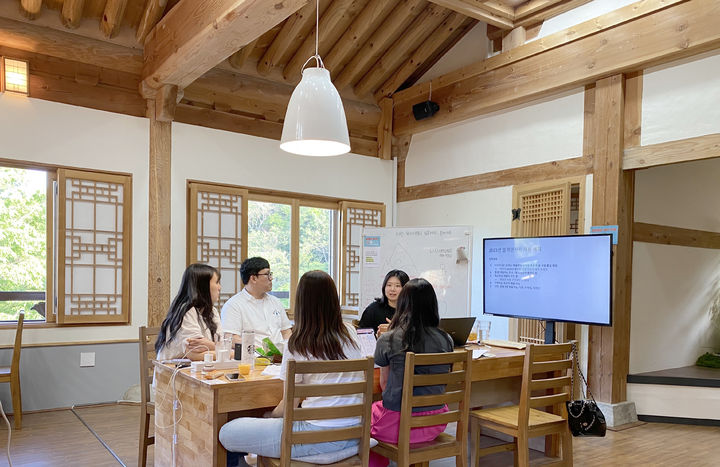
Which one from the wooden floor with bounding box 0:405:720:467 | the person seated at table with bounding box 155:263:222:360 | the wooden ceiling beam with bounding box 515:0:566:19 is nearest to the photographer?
the person seated at table with bounding box 155:263:222:360

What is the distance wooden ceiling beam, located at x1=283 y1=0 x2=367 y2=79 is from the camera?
5.50 meters

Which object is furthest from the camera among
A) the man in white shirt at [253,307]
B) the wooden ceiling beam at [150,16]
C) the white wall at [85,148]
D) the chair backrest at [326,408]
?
the wooden ceiling beam at [150,16]

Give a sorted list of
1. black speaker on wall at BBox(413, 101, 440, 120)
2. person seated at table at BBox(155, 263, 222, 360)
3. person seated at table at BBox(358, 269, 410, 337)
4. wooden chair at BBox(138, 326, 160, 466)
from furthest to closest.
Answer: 1. black speaker on wall at BBox(413, 101, 440, 120)
2. person seated at table at BBox(358, 269, 410, 337)
3. wooden chair at BBox(138, 326, 160, 466)
4. person seated at table at BBox(155, 263, 222, 360)

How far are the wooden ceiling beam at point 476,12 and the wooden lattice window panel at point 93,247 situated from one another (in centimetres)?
338

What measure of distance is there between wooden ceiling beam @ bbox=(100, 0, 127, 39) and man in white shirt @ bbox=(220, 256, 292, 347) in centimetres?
268

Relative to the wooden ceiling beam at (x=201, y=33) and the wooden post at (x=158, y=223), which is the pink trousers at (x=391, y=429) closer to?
the wooden ceiling beam at (x=201, y=33)

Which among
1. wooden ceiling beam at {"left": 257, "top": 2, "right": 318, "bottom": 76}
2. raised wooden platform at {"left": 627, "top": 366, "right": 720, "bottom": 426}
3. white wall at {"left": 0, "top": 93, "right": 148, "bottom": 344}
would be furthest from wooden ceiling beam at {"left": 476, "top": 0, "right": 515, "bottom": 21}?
raised wooden platform at {"left": 627, "top": 366, "right": 720, "bottom": 426}

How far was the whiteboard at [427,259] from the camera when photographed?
544cm

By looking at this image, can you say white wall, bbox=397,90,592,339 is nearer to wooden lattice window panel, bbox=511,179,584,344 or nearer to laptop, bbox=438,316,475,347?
wooden lattice window panel, bbox=511,179,584,344

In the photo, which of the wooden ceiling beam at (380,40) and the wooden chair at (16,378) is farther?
the wooden ceiling beam at (380,40)

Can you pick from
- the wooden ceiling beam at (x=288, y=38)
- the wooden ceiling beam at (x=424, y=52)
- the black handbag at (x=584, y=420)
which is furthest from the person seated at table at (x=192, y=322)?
the wooden ceiling beam at (x=424, y=52)

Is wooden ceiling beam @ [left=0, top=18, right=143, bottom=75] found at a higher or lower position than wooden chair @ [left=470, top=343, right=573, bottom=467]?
higher

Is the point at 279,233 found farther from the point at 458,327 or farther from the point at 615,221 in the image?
the point at 615,221

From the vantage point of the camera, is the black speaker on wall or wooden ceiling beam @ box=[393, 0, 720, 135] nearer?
wooden ceiling beam @ box=[393, 0, 720, 135]
